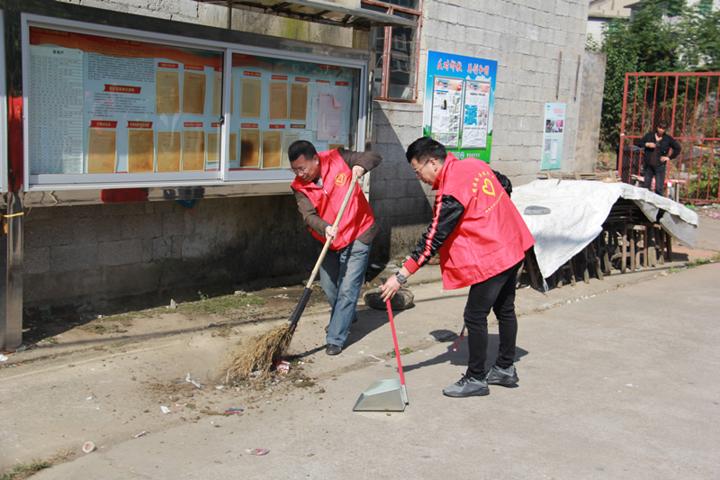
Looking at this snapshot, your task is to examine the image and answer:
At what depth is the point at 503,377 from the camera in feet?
18.4

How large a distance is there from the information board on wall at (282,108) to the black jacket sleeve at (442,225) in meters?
2.64

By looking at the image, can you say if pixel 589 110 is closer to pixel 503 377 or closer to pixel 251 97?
pixel 251 97

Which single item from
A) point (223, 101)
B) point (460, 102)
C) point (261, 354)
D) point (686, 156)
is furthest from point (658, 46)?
point (261, 354)

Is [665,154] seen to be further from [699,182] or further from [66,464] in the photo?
[66,464]

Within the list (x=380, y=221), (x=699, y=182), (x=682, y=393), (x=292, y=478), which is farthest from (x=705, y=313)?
(x=699, y=182)

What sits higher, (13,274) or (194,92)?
(194,92)

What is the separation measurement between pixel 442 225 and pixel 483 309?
2.14 feet

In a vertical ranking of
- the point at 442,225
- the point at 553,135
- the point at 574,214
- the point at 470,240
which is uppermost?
the point at 553,135

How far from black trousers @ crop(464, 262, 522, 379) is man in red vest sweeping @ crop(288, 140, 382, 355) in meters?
1.17

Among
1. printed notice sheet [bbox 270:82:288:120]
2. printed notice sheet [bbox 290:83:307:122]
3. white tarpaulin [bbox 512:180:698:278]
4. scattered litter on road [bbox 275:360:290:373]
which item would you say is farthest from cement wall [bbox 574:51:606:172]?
scattered litter on road [bbox 275:360:290:373]

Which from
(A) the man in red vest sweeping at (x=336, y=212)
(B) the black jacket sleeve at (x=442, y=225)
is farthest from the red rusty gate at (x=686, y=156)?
(B) the black jacket sleeve at (x=442, y=225)

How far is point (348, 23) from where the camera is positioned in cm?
785

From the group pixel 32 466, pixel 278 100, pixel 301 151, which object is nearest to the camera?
pixel 32 466

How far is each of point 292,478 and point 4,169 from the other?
2980mm
